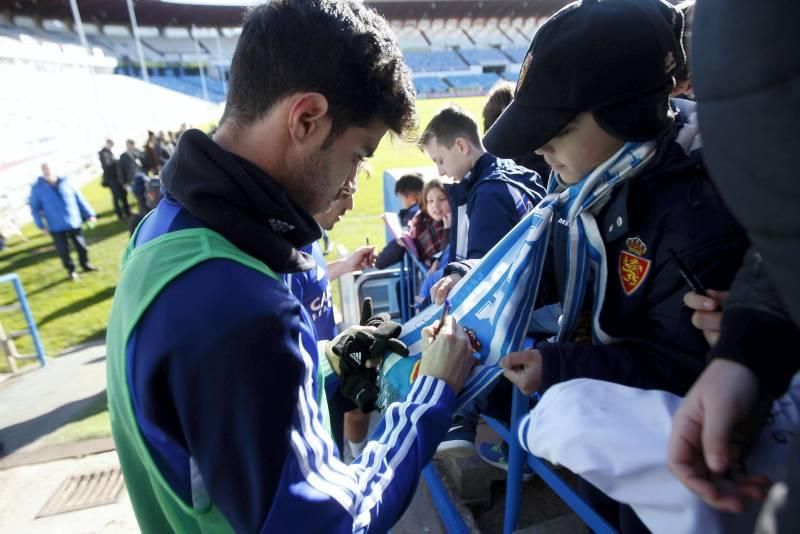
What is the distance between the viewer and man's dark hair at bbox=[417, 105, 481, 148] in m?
2.99

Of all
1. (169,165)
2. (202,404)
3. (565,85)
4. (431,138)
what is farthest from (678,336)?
(431,138)

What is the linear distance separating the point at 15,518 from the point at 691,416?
4.11 meters

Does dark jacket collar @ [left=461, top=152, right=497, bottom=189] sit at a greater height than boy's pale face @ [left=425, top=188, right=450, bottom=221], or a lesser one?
greater

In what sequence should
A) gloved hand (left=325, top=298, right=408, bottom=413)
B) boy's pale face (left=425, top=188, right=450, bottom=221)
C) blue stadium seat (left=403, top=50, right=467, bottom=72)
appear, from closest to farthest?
gloved hand (left=325, top=298, right=408, bottom=413) → boy's pale face (left=425, top=188, right=450, bottom=221) → blue stadium seat (left=403, top=50, right=467, bottom=72)

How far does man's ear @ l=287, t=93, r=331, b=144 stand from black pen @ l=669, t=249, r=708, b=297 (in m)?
0.90

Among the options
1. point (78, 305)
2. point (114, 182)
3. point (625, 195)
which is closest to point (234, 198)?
point (625, 195)

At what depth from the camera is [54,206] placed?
829 centimetres

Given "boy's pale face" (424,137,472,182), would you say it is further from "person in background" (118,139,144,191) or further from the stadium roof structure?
the stadium roof structure

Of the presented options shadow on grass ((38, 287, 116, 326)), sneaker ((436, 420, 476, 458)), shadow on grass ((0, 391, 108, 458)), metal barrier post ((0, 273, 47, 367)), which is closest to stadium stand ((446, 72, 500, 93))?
shadow on grass ((38, 287, 116, 326))

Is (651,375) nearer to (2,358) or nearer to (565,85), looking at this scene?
(565,85)

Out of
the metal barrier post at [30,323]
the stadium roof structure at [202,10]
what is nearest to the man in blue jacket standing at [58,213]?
the metal barrier post at [30,323]

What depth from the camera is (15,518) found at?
320 centimetres

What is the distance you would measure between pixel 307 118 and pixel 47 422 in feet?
15.0

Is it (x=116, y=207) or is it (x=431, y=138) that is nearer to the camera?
(x=431, y=138)
